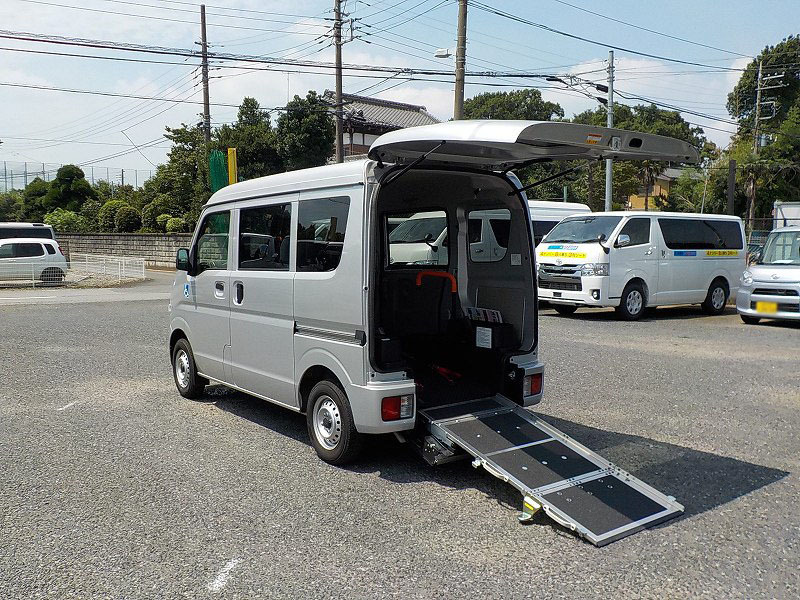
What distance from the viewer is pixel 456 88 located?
18.2 meters

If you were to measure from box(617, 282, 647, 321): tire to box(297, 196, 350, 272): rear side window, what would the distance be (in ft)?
31.5

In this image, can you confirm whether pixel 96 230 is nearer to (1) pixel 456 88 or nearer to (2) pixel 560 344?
(1) pixel 456 88

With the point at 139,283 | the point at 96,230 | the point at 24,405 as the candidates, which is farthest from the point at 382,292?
the point at 96,230

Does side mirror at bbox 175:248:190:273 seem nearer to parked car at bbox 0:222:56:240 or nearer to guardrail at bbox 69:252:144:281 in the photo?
guardrail at bbox 69:252:144:281

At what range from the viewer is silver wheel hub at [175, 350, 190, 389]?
729cm

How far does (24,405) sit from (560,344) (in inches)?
284

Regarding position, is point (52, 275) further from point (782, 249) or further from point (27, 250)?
point (782, 249)

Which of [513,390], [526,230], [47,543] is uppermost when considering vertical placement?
[526,230]

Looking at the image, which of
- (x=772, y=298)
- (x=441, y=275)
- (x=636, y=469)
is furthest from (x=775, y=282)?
(x=441, y=275)

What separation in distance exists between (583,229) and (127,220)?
2832cm

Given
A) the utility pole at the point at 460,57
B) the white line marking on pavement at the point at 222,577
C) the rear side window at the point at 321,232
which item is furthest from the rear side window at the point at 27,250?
the white line marking on pavement at the point at 222,577

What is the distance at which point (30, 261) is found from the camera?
864 inches

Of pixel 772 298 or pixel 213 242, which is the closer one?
pixel 213 242

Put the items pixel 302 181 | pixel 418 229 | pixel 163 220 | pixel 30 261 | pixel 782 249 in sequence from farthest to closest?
pixel 163 220 < pixel 30 261 < pixel 782 249 < pixel 418 229 < pixel 302 181
